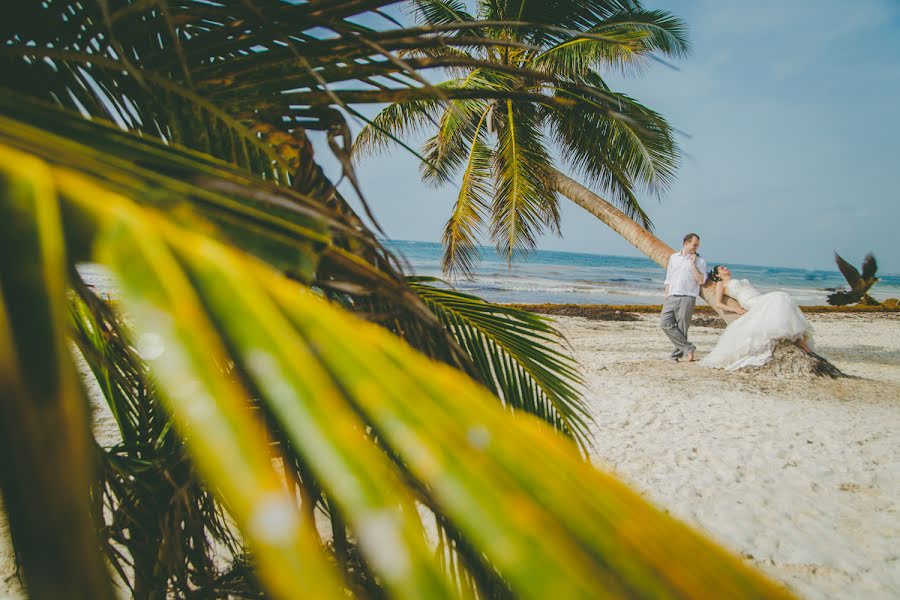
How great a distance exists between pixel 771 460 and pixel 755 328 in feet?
10.9

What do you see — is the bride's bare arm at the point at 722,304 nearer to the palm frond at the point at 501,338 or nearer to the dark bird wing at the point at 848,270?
the palm frond at the point at 501,338

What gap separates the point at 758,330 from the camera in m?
6.60

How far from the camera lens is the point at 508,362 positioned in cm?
142

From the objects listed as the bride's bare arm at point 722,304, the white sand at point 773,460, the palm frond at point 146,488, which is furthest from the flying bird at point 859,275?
the palm frond at point 146,488

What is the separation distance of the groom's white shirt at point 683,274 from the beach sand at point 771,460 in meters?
1.15

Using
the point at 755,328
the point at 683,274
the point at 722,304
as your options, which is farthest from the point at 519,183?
the point at 755,328

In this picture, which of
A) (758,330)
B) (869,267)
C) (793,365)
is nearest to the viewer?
(793,365)

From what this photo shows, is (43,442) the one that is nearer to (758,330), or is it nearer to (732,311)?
(758,330)

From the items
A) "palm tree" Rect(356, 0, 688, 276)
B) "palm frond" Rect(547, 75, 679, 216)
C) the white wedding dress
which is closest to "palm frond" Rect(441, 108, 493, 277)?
"palm tree" Rect(356, 0, 688, 276)

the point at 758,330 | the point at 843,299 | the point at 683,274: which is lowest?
the point at 758,330

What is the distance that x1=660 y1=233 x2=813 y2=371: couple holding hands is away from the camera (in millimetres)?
6484

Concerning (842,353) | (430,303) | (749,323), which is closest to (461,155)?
(749,323)

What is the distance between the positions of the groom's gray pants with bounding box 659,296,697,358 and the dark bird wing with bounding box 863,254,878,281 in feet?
35.1

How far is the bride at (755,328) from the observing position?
21.1 ft
